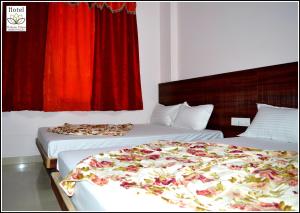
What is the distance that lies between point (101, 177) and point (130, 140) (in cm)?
138

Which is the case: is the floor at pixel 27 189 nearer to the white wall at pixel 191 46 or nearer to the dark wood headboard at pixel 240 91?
the white wall at pixel 191 46

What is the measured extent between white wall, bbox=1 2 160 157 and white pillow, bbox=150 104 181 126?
0.70m

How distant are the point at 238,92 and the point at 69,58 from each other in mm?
2520

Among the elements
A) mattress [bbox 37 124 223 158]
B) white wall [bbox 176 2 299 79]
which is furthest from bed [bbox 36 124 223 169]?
white wall [bbox 176 2 299 79]

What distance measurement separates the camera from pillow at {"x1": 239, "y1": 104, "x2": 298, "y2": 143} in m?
2.05

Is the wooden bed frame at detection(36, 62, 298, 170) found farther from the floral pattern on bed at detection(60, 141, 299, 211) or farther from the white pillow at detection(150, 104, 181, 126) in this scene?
the floral pattern on bed at detection(60, 141, 299, 211)

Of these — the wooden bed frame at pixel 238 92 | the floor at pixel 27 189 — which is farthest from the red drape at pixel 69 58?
the wooden bed frame at pixel 238 92

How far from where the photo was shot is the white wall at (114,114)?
3914 mm

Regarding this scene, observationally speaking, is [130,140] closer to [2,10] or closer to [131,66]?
[131,66]

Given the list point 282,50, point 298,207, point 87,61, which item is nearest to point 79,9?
point 87,61

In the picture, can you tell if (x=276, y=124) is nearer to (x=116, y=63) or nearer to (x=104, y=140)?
(x=104, y=140)

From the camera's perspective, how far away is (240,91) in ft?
9.21

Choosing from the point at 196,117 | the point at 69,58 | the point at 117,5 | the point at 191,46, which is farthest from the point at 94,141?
the point at 117,5

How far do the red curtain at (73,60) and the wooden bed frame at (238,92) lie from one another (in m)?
1.08
